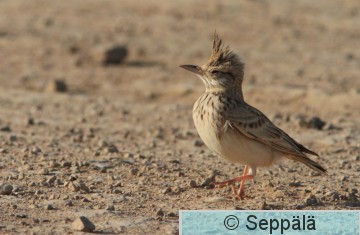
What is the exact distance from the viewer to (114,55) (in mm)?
15945

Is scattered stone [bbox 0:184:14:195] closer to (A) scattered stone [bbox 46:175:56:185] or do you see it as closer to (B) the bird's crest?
(A) scattered stone [bbox 46:175:56:185]

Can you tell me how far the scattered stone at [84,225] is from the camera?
22.8ft

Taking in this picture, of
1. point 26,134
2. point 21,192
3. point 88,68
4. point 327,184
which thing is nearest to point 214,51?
point 327,184

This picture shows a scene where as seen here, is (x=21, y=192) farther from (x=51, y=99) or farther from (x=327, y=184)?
(x=51, y=99)

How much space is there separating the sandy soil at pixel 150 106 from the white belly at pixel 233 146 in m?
0.37

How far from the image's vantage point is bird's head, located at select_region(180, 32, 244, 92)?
28.2 feet

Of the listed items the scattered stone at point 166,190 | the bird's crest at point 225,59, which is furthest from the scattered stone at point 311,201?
the bird's crest at point 225,59

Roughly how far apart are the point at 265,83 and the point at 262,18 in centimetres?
467

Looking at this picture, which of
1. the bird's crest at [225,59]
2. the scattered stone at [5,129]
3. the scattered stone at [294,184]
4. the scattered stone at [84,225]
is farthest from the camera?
the scattered stone at [5,129]

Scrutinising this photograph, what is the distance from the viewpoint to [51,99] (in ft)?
44.7

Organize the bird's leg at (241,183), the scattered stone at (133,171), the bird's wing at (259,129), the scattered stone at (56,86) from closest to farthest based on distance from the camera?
1. the bird's wing at (259,129)
2. the bird's leg at (241,183)
3. the scattered stone at (133,171)
4. the scattered stone at (56,86)

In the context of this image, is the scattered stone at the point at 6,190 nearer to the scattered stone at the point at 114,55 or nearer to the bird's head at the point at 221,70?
the bird's head at the point at 221,70

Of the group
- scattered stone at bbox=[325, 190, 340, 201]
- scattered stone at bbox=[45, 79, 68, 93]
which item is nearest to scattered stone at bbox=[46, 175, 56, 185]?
scattered stone at bbox=[325, 190, 340, 201]

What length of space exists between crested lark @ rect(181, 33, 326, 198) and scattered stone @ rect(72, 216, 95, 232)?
1479 mm
